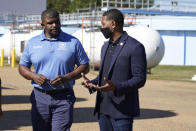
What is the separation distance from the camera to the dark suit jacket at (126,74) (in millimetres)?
5089

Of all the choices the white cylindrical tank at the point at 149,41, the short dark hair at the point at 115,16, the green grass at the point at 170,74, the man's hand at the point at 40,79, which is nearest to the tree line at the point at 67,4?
the green grass at the point at 170,74

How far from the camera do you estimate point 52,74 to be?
5.84 metres

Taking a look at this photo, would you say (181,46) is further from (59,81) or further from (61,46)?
(59,81)

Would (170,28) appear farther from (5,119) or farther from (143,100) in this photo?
(5,119)

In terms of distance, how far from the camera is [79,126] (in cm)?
1016

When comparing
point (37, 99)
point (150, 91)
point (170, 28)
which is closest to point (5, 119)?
point (37, 99)

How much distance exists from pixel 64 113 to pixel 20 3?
26.2 meters

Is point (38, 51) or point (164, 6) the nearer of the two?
point (38, 51)

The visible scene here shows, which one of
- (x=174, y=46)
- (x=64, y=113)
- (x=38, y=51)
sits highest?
(x=38, y=51)

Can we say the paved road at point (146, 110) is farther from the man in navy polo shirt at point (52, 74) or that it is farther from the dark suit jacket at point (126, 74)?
the dark suit jacket at point (126, 74)

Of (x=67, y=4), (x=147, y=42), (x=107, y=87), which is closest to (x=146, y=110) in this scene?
(x=107, y=87)

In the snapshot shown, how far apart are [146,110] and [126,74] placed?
8.12 metres

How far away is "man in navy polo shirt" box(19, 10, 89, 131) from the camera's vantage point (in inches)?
229

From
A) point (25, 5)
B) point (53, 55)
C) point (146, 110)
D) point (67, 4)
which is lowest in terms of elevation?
point (146, 110)
